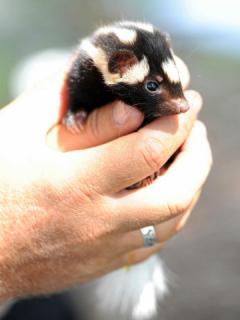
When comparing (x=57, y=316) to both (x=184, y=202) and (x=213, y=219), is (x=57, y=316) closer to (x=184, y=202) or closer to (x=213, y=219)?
(x=184, y=202)

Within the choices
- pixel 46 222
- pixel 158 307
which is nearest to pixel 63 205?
pixel 46 222

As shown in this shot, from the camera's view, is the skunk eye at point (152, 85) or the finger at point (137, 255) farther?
the finger at point (137, 255)

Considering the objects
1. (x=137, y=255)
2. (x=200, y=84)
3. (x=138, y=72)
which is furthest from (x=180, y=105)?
(x=200, y=84)

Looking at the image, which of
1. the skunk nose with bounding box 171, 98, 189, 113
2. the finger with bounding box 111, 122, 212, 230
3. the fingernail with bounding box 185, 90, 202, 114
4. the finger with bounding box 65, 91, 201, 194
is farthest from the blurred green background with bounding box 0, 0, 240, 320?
the finger with bounding box 65, 91, 201, 194

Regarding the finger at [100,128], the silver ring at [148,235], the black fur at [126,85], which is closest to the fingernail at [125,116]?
the finger at [100,128]

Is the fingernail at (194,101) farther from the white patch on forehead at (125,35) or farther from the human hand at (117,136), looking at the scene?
the white patch on forehead at (125,35)

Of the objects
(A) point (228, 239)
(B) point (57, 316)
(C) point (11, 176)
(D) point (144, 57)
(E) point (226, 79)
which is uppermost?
(D) point (144, 57)

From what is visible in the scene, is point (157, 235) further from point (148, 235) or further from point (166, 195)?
point (166, 195)
